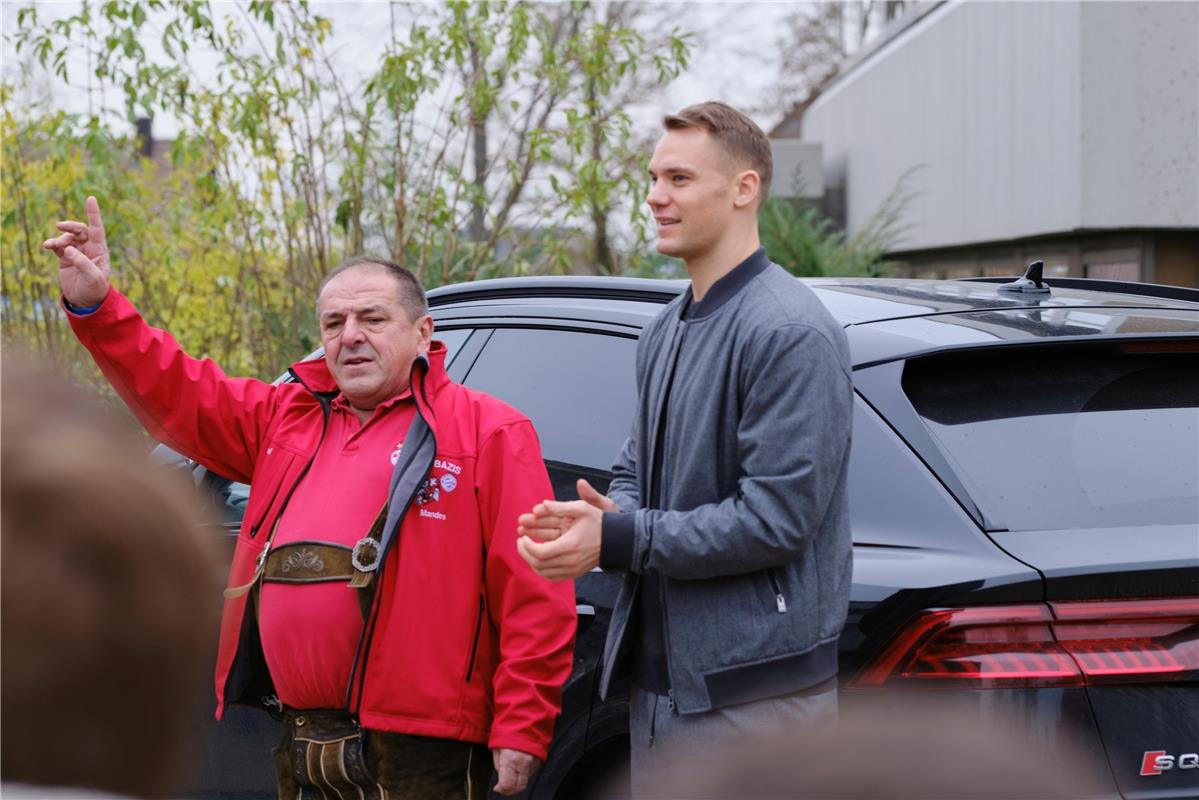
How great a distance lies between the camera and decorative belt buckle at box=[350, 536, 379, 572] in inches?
113

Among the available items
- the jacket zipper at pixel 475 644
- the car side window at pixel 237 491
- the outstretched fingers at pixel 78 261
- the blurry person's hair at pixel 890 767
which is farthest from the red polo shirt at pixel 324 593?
the blurry person's hair at pixel 890 767

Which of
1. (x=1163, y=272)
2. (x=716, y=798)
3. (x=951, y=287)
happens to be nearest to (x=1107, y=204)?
(x=1163, y=272)

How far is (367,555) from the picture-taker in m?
2.87

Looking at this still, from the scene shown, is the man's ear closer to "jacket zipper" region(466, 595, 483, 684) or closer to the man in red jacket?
the man in red jacket

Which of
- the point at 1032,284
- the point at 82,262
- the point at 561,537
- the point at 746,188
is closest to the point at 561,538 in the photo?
the point at 561,537

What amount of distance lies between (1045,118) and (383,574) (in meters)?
10.5

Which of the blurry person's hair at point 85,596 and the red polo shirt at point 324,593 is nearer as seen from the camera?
the blurry person's hair at point 85,596

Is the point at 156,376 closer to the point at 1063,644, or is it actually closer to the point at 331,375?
the point at 331,375

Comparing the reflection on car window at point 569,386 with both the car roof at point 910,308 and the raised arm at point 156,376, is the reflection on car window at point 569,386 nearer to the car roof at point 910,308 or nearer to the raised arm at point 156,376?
the car roof at point 910,308

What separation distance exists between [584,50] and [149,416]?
5775mm

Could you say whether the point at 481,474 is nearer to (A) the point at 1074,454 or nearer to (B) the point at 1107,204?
(A) the point at 1074,454

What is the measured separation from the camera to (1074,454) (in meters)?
2.78

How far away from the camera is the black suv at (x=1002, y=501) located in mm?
2490

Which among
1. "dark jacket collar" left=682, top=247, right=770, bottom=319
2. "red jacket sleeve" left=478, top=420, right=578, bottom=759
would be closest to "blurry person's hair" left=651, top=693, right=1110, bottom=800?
"dark jacket collar" left=682, top=247, right=770, bottom=319
